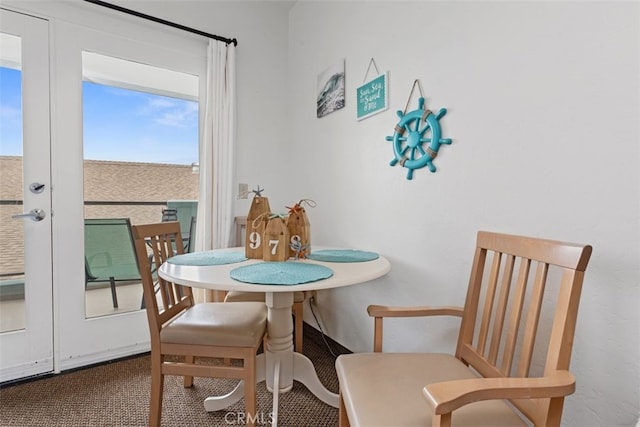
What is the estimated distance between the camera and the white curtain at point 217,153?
7.70 feet

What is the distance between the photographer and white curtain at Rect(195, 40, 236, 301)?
7.70 feet

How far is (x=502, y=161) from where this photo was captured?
1.24 metres

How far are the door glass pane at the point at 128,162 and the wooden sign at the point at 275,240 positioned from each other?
1154 mm

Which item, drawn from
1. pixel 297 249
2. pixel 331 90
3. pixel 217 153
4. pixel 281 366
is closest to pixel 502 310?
pixel 297 249

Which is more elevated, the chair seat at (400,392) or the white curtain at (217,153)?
the white curtain at (217,153)

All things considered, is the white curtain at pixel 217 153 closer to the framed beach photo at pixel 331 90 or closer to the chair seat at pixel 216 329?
the framed beach photo at pixel 331 90

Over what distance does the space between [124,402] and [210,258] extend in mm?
905

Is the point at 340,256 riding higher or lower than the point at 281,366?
higher

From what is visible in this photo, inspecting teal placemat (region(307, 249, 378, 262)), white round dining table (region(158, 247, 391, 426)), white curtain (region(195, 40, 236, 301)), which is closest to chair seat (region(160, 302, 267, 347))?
white round dining table (region(158, 247, 391, 426))

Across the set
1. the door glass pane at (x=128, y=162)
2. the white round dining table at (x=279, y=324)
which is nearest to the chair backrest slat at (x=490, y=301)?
the white round dining table at (x=279, y=324)

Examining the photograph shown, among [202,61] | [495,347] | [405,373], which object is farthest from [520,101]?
[202,61]

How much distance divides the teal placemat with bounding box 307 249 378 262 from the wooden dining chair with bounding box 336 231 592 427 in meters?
0.40

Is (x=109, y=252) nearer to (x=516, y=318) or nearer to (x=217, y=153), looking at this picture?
(x=217, y=153)

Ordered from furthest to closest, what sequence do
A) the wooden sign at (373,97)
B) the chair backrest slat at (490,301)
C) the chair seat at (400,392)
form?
the wooden sign at (373,97), the chair backrest slat at (490,301), the chair seat at (400,392)
